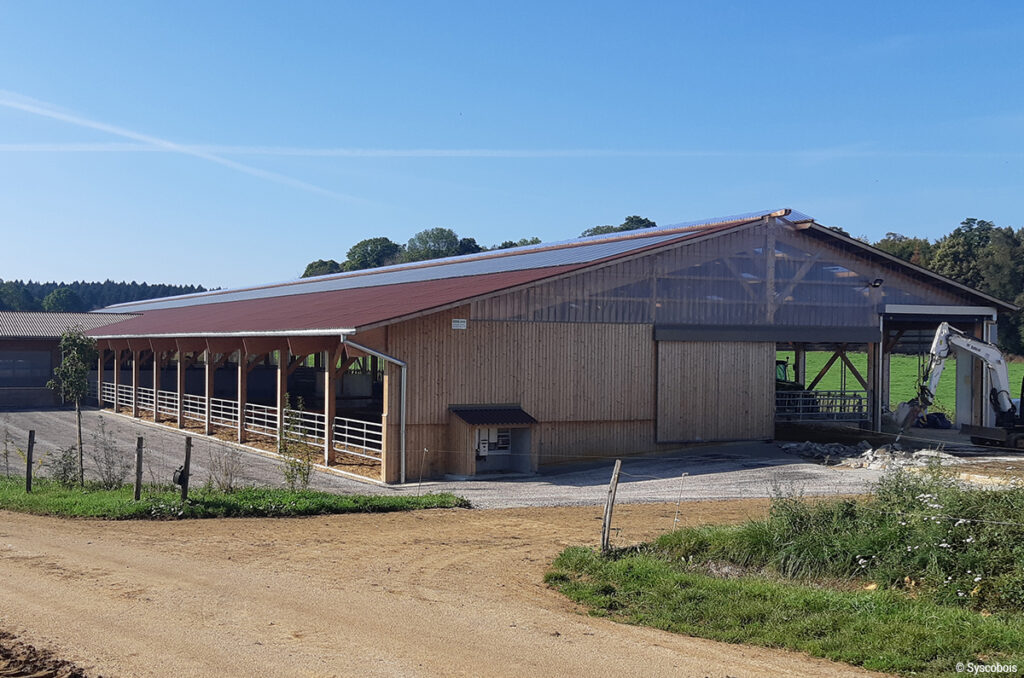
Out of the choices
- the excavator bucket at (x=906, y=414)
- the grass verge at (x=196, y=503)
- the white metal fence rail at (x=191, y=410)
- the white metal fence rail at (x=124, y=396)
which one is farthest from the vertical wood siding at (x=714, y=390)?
the white metal fence rail at (x=124, y=396)

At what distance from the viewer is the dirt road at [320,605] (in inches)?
300

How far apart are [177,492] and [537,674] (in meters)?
10.6

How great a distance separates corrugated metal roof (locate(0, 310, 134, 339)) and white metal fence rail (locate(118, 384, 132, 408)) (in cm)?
331

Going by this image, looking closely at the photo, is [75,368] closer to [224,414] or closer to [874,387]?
[224,414]

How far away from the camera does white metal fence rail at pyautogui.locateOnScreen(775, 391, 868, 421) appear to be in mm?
28953

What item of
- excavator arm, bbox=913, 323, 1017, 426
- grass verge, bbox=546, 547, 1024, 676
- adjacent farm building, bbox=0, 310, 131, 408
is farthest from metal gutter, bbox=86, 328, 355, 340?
excavator arm, bbox=913, 323, 1017, 426

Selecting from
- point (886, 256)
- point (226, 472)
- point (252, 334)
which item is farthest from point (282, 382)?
point (886, 256)

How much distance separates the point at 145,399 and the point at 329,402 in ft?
61.5

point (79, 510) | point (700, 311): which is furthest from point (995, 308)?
point (79, 510)

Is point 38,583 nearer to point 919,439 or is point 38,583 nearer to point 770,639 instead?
point 770,639

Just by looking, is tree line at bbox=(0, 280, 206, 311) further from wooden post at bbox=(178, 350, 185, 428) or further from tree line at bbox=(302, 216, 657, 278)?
wooden post at bbox=(178, 350, 185, 428)

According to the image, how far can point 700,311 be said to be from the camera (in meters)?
24.9

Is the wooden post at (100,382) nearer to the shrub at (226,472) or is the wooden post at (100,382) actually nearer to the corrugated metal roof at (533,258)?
the corrugated metal roof at (533,258)

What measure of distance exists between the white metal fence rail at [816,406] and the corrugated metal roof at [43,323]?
93.2ft
